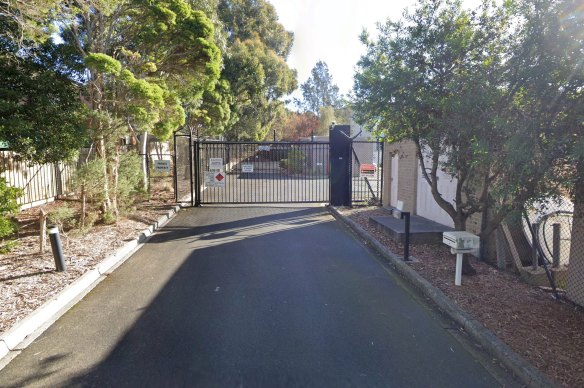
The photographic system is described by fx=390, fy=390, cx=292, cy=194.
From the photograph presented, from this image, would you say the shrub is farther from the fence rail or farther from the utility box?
the utility box

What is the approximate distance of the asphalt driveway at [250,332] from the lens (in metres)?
3.49

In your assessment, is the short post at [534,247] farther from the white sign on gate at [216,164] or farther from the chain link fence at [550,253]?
the white sign on gate at [216,164]

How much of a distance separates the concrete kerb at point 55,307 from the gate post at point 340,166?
286 inches

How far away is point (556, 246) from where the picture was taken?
654cm

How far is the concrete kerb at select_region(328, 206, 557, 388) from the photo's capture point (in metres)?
3.37

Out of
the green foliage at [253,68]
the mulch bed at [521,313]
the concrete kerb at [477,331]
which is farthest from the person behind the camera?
the green foliage at [253,68]

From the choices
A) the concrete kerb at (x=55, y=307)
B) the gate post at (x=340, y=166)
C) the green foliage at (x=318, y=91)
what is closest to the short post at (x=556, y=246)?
the gate post at (x=340, y=166)

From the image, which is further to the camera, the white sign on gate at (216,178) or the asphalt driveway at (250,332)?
the white sign on gate at (216,178)

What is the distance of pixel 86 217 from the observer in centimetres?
920

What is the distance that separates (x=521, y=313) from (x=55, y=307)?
5732 mm

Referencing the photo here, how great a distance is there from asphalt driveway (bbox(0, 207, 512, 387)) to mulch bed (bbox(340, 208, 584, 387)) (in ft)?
1.49

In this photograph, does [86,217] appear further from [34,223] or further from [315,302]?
[315,302]

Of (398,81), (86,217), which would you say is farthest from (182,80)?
(398,81)

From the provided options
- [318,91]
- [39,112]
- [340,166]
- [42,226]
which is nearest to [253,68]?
[340,166]
